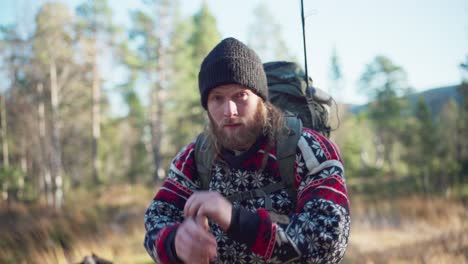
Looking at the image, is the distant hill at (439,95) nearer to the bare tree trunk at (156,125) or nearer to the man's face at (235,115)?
the man's face at (235,115)

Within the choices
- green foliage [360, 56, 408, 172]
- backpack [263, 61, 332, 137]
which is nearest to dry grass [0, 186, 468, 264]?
backpack [263, 61, 332, 137]

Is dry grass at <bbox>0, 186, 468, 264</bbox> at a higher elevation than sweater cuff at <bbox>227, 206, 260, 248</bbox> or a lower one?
lower

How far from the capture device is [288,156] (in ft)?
4.48

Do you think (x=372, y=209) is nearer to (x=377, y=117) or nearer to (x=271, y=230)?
(x=271, y=230)

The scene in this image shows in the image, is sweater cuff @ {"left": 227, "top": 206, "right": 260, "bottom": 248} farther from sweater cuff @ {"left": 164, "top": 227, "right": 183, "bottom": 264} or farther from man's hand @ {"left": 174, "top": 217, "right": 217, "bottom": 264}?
sweater cuff @ {"left": 164, "top": 227, "right": 183, "bottom": 264}

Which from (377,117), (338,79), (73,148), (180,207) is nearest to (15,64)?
(73,148)

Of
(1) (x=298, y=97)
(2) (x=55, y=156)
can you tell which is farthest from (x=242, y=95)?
(2) (x=55, y=156)

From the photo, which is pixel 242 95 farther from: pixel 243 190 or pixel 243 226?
pixel 243 226

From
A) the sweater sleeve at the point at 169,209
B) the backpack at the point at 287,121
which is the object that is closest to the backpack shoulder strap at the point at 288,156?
the backpack at the point at 287,121

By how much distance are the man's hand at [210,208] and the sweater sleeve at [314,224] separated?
13 centimetres

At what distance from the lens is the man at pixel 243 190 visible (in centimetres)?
102

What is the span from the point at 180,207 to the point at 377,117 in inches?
1199

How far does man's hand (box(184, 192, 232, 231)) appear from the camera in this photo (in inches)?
38.6

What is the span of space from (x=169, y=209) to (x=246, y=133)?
546mm
